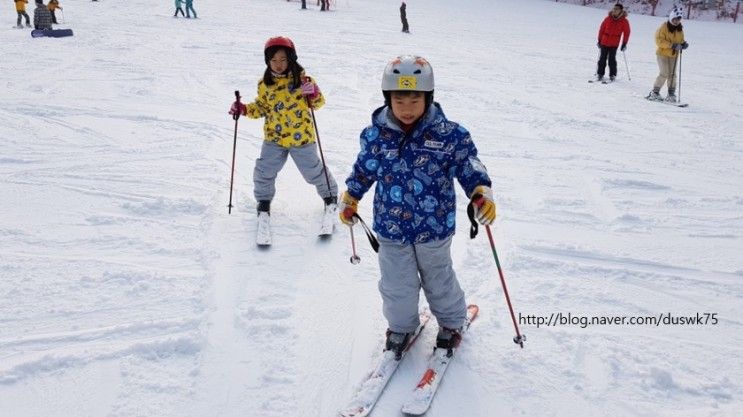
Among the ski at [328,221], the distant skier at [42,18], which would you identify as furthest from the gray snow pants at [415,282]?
the distant skier at [42,18]

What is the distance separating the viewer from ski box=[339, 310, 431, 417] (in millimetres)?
2748

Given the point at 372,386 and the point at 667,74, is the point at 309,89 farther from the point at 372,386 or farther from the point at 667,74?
the point at 667,74

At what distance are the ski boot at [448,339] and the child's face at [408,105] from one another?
4.25 feet

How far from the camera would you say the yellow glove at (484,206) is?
2547 mm

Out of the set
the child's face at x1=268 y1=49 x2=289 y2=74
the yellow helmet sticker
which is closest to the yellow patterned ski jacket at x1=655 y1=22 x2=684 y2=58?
the child's face at x1=268 y1=49 x2=289 y2=74

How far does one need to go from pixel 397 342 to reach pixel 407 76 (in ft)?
5.00

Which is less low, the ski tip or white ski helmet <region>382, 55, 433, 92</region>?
white ski helmet <region>382, 55, 433, 92</region>

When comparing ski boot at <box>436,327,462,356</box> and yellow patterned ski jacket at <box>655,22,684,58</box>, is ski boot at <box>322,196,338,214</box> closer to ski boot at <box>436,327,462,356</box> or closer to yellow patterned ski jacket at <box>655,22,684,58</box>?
ski boot at <box>436,327,462,356</box>

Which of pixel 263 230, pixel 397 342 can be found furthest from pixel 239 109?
pixel 397 342

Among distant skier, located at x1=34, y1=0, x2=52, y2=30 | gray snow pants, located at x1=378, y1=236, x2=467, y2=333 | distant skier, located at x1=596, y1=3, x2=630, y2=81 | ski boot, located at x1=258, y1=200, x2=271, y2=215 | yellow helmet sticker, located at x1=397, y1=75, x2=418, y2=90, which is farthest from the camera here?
distant skier, located at x1=34, y1=0, x2=52, y2=30

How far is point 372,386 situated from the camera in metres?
2.89

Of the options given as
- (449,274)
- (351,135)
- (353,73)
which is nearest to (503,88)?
(353,73)

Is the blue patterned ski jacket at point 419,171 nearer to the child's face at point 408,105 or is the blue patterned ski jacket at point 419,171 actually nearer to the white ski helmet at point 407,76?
the child's face at point 408,105

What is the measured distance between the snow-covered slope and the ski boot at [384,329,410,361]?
0.32 ft
